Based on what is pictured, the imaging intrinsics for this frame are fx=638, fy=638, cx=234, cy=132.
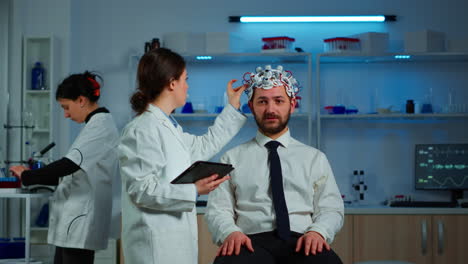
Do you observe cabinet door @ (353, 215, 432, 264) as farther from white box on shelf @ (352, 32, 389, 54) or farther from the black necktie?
the black necktie

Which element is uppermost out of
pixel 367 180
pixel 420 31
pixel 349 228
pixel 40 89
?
pixel 420 31

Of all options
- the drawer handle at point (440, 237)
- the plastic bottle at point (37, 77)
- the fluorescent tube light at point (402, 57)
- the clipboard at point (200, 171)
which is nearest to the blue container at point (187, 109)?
the plastic bottle at point (37, 77)

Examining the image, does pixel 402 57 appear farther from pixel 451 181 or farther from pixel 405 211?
pixel 405 211

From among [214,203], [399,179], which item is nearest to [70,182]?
[214,203]

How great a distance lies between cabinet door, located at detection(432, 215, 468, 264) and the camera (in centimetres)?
443

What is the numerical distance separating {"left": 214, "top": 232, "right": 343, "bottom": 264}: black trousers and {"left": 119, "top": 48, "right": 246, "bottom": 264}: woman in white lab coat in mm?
190

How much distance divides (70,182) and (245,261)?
123cm

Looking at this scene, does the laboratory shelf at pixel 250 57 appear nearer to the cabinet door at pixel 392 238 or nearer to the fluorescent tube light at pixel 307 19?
the fluorescent tube light at pixel 307 19

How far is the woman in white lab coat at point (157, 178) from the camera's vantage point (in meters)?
2.04

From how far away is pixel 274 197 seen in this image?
8.13 feet

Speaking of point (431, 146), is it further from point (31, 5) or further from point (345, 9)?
point (31, 5)

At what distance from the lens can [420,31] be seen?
472cm

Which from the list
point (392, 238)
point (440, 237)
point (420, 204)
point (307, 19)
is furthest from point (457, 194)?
point (307, 19)

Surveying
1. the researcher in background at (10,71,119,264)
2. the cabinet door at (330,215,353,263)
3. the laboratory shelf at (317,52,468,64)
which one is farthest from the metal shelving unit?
the researcher in background at (10,71,119,264)
